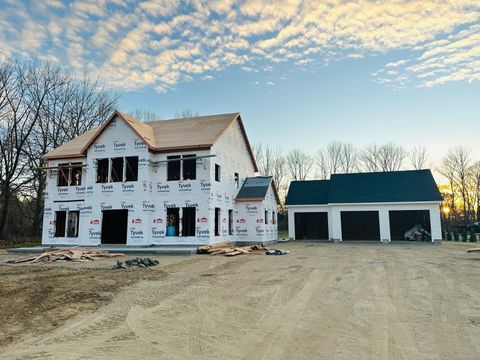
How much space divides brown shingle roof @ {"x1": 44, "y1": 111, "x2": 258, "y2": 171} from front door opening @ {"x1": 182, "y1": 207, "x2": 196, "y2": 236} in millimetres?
3726

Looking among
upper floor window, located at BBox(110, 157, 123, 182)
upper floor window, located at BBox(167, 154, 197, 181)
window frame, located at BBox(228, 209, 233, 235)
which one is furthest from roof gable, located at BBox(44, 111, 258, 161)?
window frame, located at BBox(228, 209, 233, 235)

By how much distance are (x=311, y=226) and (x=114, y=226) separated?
53.4 feet

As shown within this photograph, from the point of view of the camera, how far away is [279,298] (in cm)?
718

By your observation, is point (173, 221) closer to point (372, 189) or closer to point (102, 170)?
point (102, 170)

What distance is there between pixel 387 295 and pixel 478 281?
11.0ft

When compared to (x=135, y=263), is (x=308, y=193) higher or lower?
higher

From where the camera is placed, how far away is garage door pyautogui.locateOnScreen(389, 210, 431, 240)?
992 inches

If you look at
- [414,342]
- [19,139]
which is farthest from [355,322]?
[19,139]

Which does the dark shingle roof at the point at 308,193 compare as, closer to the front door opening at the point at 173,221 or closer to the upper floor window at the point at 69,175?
the front door opening at the point at 173,221

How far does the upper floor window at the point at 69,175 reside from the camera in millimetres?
21317

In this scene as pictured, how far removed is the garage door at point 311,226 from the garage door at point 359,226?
191 centimetres

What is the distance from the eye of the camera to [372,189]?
26391 mm

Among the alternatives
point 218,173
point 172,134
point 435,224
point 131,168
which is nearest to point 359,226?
point 435,224

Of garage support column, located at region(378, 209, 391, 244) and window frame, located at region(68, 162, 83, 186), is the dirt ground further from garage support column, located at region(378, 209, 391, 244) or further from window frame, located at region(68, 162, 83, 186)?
garage support column, located at region(378, 209, 391, 244)
